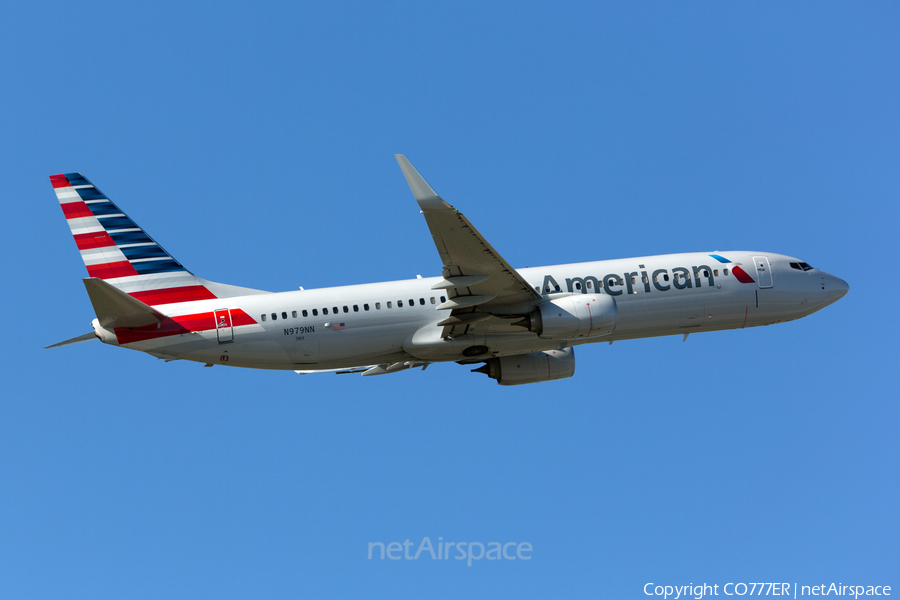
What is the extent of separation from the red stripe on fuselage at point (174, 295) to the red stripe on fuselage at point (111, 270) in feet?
3.50

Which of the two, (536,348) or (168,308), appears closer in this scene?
(168,308)

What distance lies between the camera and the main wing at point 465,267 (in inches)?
1123

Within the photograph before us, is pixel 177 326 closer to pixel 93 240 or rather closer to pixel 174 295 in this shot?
pixel 174 295

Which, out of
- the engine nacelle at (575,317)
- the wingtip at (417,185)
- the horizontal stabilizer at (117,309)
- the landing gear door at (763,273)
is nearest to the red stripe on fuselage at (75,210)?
the horizontal stabilizer at (117,309)

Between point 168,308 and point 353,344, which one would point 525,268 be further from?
point 168,308

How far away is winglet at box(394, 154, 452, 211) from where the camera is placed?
91.4ft

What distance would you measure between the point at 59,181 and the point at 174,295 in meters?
7.02

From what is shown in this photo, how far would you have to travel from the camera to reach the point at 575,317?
1281 inches

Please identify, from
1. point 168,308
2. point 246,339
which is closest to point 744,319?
point 246,339

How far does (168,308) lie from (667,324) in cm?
1991

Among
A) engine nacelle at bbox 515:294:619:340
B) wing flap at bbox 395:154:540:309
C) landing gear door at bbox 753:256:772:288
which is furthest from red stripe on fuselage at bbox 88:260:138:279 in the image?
landing gear door at bbox 753:256:772:288

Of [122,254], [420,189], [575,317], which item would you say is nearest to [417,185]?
[420,189]

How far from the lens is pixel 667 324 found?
35.6 m

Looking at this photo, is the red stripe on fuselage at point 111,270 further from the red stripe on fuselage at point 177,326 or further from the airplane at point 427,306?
the red stripe on fuselage at point 177,326
